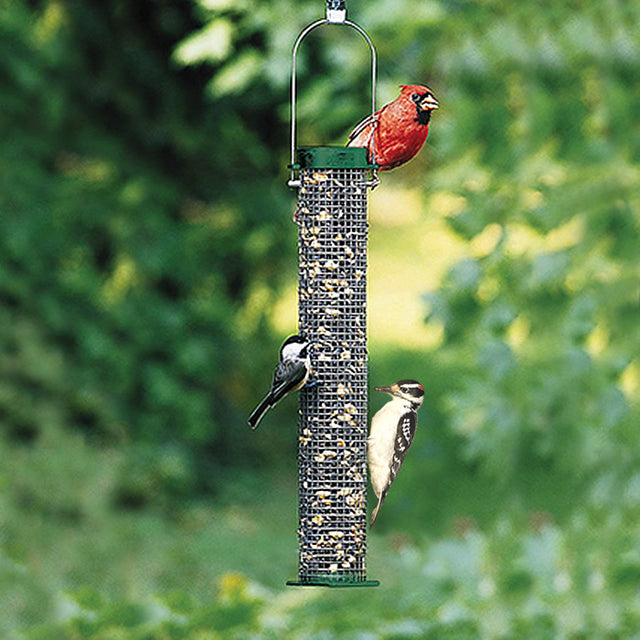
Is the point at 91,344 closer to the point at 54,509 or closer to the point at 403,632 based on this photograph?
the point at 54,509

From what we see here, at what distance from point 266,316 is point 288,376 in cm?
614

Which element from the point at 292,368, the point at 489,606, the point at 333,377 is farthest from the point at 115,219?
the point at 292,368

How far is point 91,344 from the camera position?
7.99m

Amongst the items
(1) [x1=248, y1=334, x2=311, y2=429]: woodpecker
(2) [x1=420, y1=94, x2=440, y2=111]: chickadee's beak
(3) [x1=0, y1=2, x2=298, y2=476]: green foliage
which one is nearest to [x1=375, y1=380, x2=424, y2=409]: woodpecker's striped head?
(1) [x1=248, y1=334, x2=311, y2=429]: woodpecker

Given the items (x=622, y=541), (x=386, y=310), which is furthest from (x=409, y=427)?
(x=386, y=310)

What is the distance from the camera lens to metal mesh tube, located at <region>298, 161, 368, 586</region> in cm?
356

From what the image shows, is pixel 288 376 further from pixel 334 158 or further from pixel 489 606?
pixel 489 606

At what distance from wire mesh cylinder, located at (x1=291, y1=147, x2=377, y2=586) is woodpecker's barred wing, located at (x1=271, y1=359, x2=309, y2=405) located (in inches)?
7.5

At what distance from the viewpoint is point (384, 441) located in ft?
11.4

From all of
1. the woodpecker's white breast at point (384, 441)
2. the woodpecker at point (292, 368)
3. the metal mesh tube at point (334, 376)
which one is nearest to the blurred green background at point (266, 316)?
the metal mesh tube at point (334, 376)

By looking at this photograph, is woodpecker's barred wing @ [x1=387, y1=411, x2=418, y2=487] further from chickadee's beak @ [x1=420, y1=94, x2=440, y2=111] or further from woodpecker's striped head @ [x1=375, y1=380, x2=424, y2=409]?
chickadee's beak @ [x1=420, y1=94, x2=440, y2=111]

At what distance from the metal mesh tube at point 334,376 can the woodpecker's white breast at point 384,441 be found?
0.09 metres

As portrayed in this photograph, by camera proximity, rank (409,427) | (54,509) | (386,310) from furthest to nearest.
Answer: (386,310) → (54,509) → (409,427)

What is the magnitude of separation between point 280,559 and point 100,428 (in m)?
1.49
